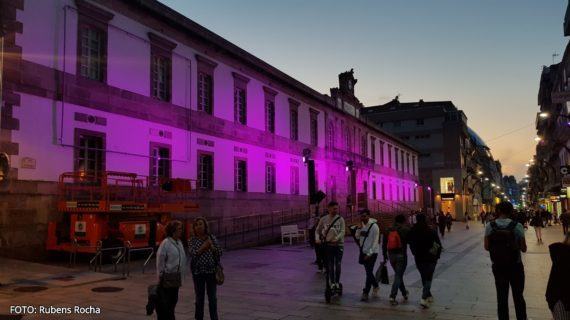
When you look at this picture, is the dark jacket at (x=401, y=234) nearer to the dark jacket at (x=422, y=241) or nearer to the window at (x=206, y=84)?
the dark jacket at (x=422, y=241)

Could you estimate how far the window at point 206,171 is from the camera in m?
24.0

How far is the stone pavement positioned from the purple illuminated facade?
316cm

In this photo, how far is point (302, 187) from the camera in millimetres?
34375

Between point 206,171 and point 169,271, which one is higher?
point 206,171

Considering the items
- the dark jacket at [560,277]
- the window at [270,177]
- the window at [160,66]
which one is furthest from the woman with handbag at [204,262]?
the window at [270,177]

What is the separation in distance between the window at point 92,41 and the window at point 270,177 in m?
13.1

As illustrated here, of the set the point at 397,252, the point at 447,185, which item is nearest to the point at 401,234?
the point at 397,252

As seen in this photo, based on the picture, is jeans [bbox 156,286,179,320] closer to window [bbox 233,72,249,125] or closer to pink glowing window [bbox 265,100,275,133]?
window [bbox 233,72,249,125]

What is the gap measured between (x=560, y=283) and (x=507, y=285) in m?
2.41

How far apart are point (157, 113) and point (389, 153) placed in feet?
132

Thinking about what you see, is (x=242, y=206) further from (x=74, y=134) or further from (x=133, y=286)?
(x=133, y=286)

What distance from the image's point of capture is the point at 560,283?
4.78 metres

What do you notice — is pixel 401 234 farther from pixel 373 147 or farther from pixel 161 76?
pixel 373 147

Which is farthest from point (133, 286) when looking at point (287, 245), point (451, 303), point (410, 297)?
point (287, 245)
